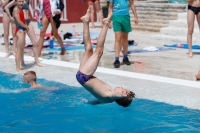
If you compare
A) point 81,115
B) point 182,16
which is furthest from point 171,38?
point 81,115

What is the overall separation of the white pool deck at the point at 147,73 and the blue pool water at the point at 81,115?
422mm

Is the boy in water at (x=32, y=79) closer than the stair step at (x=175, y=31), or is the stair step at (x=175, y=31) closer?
the boy in water at (x=32, y=79)

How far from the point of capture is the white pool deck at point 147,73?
25.2ft

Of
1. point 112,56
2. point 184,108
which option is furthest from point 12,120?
point 112,56

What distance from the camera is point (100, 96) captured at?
23.1 feet

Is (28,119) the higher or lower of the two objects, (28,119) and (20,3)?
the lower

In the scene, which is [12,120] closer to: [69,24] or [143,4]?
[143,4]

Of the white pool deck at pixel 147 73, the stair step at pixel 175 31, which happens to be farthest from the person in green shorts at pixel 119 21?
the stair step at pixel 175 31

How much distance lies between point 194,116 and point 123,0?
13.4ft

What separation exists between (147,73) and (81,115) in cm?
267

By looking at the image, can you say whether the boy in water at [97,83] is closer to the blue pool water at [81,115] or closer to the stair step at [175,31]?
the blue pool water at [81,115]

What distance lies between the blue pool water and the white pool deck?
0.42 m

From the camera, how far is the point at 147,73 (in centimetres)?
938

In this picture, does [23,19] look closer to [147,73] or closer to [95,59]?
[147,73]
